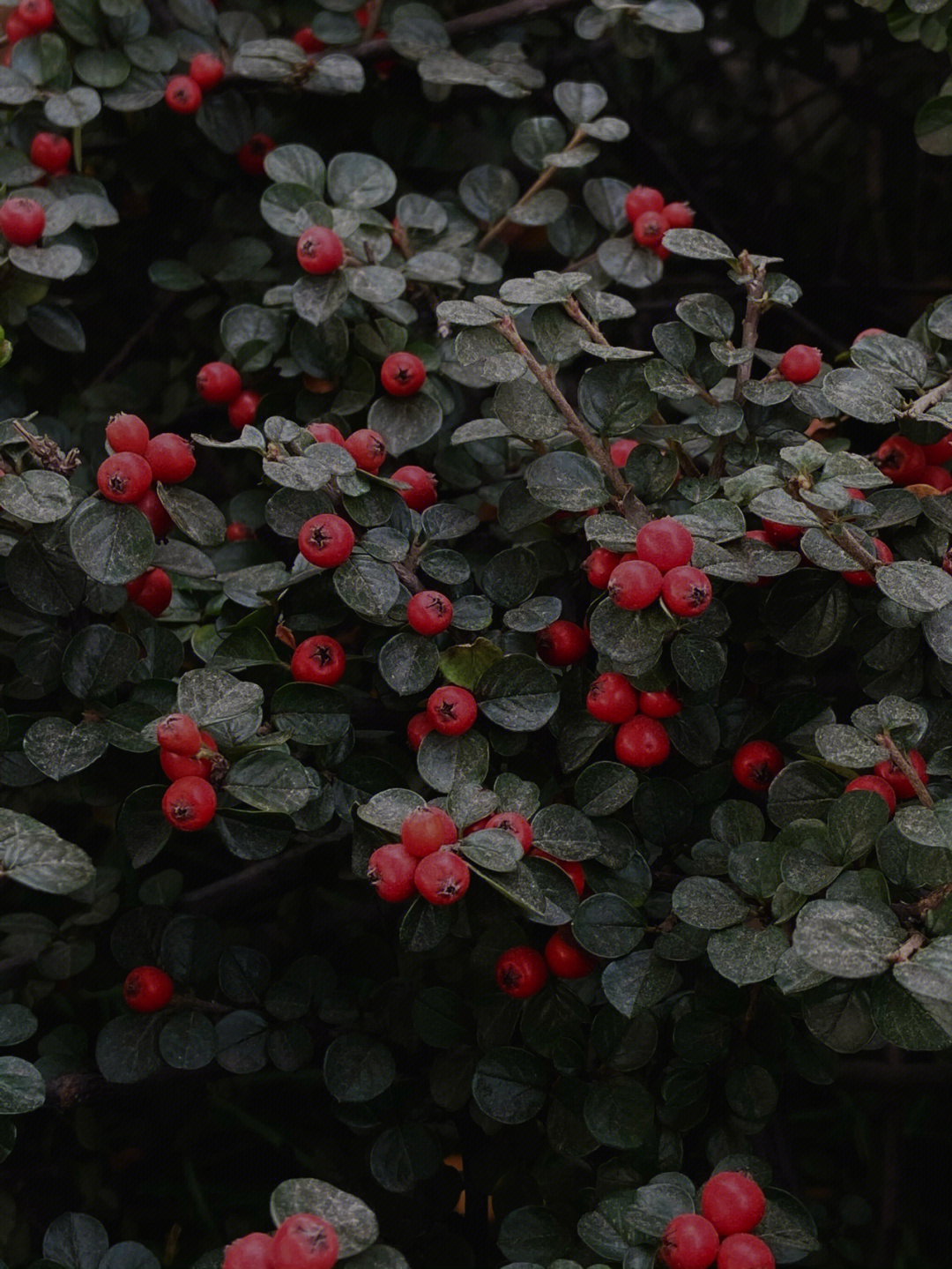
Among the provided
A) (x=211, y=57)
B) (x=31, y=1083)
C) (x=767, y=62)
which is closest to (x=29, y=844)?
(x=31, y=1083)

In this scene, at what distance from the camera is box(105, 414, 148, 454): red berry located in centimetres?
94

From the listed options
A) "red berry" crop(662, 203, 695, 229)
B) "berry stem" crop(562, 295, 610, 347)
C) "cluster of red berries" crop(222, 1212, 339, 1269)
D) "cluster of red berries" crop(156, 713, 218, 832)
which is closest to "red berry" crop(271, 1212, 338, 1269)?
Answer: "cluster of red berries" crop(222, 1212, 339, 1269)

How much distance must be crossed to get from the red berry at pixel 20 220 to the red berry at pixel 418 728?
61 centimetres

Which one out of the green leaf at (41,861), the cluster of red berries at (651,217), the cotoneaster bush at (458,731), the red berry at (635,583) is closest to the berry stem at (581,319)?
the cotoneaster bush at (458,731)

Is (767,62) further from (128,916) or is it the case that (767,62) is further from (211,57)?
(128,916)

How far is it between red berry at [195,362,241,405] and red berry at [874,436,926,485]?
651mm

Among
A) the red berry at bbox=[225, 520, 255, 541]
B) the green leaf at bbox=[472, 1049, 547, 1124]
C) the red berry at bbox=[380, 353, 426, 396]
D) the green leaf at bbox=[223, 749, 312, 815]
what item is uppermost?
the red berry at bbox=[380, 353, 426, 396]

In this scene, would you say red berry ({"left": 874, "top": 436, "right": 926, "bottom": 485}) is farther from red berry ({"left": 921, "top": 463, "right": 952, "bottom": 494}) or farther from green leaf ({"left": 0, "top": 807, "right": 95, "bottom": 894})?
green leaf ({"left": 0, "top": 807, "right": 95, "bottom": 894})

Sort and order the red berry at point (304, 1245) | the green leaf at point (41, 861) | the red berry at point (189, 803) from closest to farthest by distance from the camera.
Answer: the red berry at point (304, 1245) < the green leaf at point (41, 861) < the red berry at point (189, 803)

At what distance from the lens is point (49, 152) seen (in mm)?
1271

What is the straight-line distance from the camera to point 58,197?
126cm

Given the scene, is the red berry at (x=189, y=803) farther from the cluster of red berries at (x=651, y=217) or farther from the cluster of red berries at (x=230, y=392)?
the cluster of red berries at (x=651, y=217)

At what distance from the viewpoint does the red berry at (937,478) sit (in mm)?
1075

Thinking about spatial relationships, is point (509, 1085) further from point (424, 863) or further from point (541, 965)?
point (424, 863)
